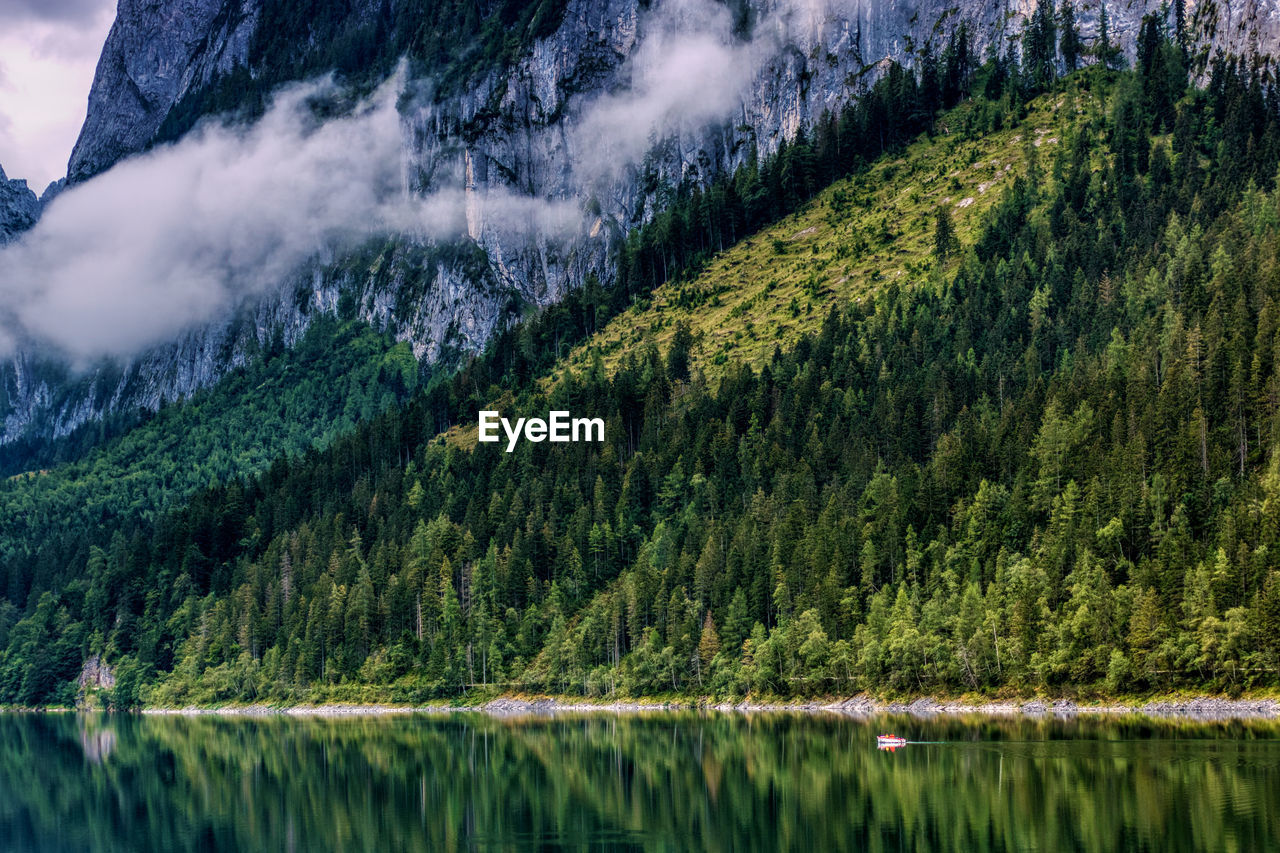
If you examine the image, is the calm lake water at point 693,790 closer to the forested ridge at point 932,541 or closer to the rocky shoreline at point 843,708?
the rocky shoreline at point 843,708

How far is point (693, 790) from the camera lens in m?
78.1

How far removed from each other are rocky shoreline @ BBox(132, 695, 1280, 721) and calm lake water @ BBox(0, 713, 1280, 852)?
25.2 ft

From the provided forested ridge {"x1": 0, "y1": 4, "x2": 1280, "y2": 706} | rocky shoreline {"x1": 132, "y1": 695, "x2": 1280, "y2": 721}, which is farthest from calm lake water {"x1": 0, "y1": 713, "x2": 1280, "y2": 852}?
forested ridge {"x1": 0, "y1": 4, "x2": 1280, "y2": 706}

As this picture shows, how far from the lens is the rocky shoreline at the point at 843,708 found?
10412 cm

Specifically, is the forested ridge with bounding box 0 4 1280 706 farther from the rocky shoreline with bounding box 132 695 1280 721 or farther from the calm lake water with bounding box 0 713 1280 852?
the calm lake water with bounding box 0 713 1280 852

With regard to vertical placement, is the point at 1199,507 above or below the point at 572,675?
above

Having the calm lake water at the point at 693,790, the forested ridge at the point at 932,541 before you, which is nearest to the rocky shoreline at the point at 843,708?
the forested ridge at the point at 932,541

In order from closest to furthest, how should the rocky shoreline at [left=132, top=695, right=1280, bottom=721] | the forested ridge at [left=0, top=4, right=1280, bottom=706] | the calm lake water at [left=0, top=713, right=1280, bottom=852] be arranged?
the calm lake water at [left=0, top=713, right=1280, bottom=852]
the rocky shoreline at [left=132, top=695, right=1280, bottom=721]
the forested ridge at [left=0, top=4, right=1280, bottom=706]

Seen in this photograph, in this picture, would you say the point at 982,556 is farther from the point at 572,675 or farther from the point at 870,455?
the point at 572,675

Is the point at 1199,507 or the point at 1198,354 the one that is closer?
the point at 1199,507

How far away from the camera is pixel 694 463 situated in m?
193

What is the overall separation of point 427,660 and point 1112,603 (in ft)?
304

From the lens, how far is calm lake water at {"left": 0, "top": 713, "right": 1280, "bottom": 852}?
61.3 m

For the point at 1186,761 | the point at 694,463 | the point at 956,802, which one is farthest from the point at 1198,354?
the point at 956,802
